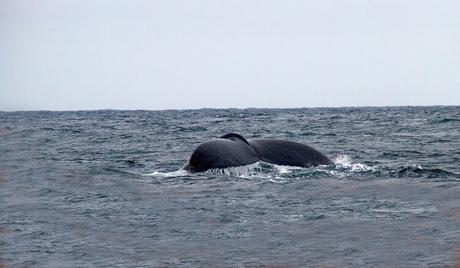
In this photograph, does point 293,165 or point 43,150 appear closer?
point 293,165

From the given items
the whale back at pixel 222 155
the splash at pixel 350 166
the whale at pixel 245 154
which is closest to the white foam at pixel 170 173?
the whale at pixel 245 154

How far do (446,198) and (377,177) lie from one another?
307 cm

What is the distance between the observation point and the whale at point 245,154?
1524cm

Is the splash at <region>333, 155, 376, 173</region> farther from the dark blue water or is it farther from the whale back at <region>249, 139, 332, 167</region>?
the whale back at <region>249, 139, 332, 167</region>

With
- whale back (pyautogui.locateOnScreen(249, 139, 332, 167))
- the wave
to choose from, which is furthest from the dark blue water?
whale back (pyautogui.locateOnScreen(249, 139, 332, 167))

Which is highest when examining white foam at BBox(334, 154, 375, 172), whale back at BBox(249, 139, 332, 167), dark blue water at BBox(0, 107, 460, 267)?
whale back at BBox(249, 139, 332, 167)

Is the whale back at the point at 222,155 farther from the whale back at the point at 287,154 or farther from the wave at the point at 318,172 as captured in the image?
the whale back at the point at 287,154

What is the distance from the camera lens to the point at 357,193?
40.7 ft

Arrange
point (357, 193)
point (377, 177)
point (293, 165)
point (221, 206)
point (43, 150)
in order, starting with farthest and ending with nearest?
point (43, 150), point (293, 165), point (377, 177), point (357, 193), point (221, 206)

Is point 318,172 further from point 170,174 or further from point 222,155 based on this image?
point 170,174

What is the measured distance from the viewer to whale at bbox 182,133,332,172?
15242 mm

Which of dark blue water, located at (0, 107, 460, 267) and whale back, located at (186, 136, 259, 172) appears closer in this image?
dark blue water, located at (0, 107, 460, 267)

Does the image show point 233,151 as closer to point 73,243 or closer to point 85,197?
point 85,197

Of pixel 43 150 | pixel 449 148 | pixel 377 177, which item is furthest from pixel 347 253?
pixel 43 150
